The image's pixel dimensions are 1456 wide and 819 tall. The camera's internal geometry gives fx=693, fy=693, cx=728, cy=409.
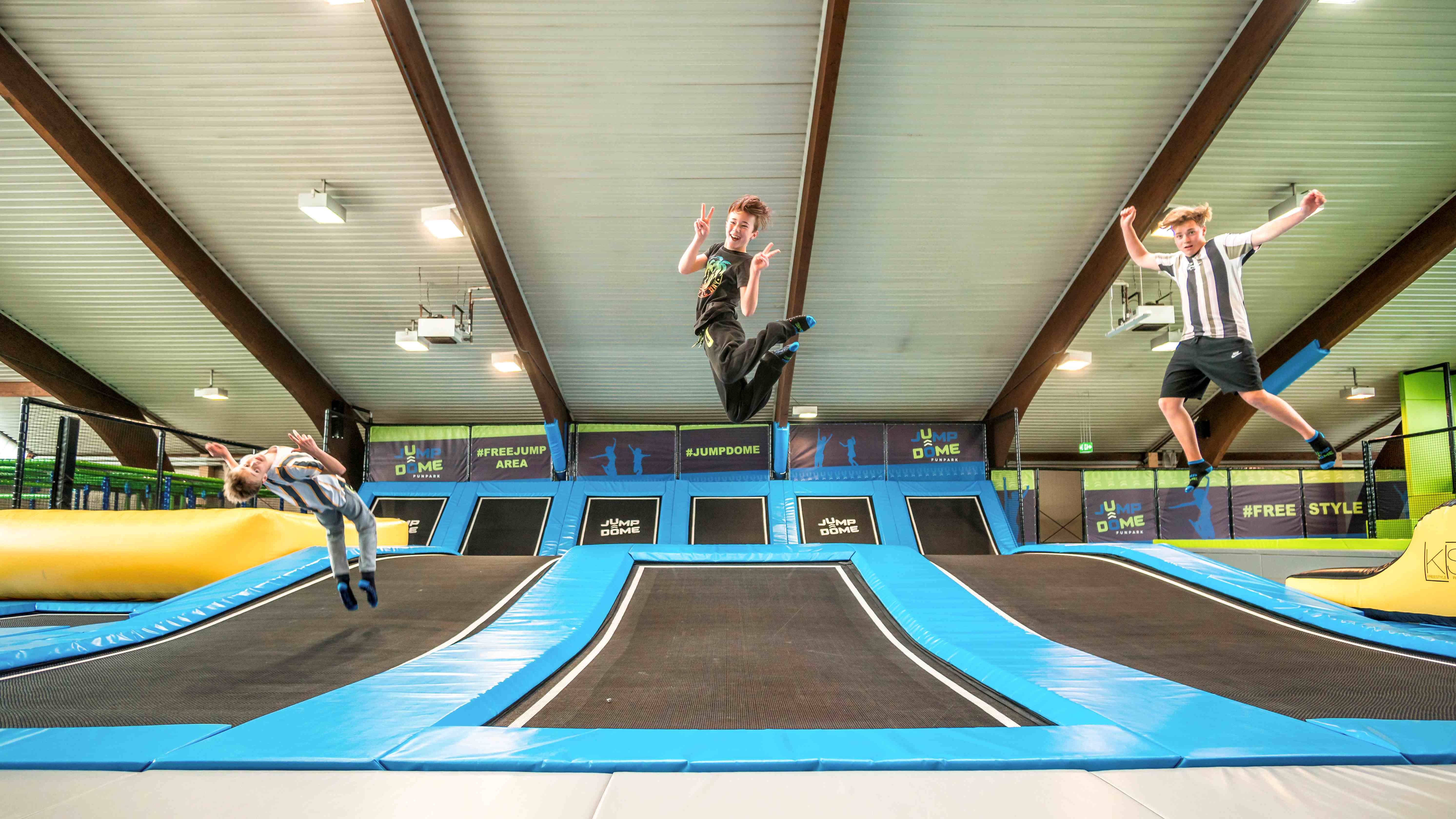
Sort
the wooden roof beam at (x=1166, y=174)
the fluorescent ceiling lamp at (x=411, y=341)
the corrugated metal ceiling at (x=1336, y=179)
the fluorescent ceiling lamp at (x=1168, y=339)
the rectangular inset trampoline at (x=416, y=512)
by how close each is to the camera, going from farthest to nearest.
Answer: the rectangular inset trampoline at (x=416, y=512), the fluorescent ceiling lamp at (x=411, y=341), the fluorescent ceiling lamp at (x=1168, y=339), the corrugated metal ceiling at (x=1336, y=179), the wooden roof beam at (x=1166, y=174)

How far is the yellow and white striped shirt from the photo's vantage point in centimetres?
310

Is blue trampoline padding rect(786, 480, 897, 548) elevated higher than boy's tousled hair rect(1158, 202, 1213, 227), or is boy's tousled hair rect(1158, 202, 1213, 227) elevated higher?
boy's tousled hair rect(1158, 202, 1213, 227)

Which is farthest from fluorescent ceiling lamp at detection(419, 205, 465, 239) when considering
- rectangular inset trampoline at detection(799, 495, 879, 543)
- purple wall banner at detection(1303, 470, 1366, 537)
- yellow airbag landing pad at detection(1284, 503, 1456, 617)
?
purple wall banner at detection(1303, 470, 1366, 537)

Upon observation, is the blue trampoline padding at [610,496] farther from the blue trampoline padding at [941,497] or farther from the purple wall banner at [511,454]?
the blue trampoline padding at [941,497]

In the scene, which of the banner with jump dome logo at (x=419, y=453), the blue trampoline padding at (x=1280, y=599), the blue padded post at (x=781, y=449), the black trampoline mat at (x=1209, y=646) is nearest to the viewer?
the black trampoline mat at (x=1209, y=646)

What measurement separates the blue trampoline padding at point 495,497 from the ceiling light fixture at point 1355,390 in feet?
38.5

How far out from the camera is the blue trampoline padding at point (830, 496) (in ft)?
31.5

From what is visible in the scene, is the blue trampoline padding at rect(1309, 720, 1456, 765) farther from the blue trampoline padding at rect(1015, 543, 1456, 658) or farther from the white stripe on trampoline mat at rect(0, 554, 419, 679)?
the white stripe on trampoline mat at rect(0, 554, 419, 679)

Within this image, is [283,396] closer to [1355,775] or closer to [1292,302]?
[1355,775]

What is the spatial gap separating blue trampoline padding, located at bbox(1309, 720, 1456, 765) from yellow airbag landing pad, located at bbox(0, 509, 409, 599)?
5649 millimetres

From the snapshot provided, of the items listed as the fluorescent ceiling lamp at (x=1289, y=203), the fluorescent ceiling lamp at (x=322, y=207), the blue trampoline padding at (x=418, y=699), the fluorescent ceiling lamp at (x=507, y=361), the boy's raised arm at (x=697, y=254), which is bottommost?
the blue trampoline padding at (x=418, y=699)

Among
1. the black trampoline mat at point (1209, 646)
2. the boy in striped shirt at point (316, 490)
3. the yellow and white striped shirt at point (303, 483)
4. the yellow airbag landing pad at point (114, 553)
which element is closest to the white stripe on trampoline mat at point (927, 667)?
the black trampoline mat at point (1209, 646)

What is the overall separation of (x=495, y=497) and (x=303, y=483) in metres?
7.50

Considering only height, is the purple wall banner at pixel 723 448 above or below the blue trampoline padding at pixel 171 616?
above
